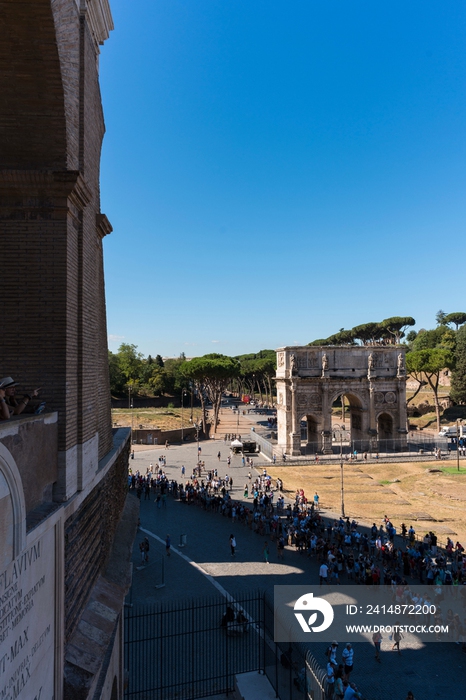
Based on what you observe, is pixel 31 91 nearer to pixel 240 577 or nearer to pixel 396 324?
pixel 240 577

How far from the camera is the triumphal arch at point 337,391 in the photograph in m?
39.2

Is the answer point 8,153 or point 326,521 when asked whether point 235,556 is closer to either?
point 326,521

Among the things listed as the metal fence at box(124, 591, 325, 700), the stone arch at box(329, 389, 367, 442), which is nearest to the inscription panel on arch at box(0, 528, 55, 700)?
the metal fence at box(124, 591, 325, 700)

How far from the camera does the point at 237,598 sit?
13.3 m

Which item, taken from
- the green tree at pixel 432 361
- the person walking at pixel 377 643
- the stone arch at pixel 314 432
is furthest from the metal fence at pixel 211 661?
the green tree at pixel 432 361

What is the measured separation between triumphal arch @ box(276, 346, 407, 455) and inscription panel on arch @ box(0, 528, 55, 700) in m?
34.7

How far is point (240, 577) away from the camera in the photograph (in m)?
15.0

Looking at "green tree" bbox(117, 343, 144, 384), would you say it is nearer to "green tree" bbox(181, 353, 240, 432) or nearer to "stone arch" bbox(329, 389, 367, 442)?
"green tree" bbox(181, 353, 240, 432)

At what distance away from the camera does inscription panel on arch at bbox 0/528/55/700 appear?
11.6 ft

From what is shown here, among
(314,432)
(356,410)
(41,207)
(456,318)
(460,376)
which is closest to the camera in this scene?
(41,207)

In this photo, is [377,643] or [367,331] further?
[367,331]

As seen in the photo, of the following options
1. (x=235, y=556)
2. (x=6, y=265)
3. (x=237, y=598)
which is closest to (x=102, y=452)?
(x=6, y=265)

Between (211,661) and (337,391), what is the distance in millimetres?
31588

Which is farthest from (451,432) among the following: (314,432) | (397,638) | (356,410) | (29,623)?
(29,623)
